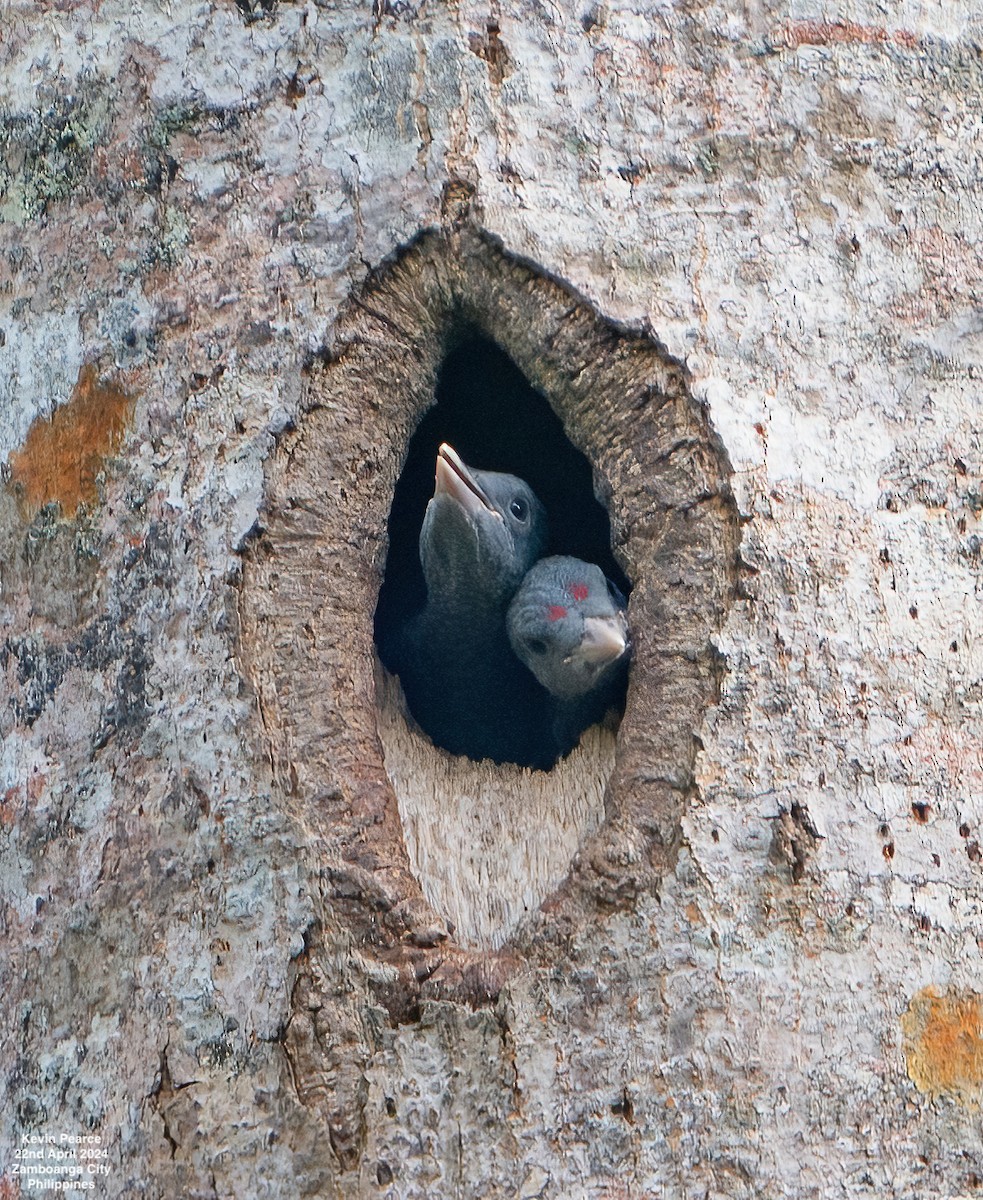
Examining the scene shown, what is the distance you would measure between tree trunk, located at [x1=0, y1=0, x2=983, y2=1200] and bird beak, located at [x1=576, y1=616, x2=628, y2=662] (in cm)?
54

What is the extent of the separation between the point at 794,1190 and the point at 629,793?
724 millimetres

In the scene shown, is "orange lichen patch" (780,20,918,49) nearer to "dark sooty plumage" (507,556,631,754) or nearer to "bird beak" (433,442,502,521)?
"bird beak" (433,442,502,521)

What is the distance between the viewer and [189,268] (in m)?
2.71

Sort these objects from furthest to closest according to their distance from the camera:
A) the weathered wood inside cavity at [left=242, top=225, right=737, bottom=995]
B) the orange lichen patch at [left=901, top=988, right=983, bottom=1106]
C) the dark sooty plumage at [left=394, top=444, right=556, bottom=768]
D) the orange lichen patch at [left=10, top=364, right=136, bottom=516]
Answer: the dark sooty plumage at [left=394, top=444, right=556, bottom=768] → the orange lichen patch at [left=10, top=364, right=136, bottom=516] → the weathered wood inside cavity at [left=242, top=225, right=737, bottom=995] → the orange lichen patch at [left=901, top=988, right=983, bottom=1106]

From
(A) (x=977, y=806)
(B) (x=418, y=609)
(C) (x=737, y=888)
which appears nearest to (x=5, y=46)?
(B) (x=418, y=609)

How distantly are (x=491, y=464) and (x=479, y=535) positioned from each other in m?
0.65

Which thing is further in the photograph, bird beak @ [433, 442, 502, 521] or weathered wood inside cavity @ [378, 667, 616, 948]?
bird beak @ [433, 442, 502, 521]

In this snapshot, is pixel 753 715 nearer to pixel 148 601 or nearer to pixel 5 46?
pixel 148 601

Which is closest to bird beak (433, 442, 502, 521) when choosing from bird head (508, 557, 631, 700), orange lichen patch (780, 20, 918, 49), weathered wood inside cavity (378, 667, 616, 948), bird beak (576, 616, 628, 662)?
bird head (508, 557, 631, 700)

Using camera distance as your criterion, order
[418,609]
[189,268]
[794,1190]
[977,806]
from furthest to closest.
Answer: [418,609] → [189,268] → [977,806] → [794,1190]

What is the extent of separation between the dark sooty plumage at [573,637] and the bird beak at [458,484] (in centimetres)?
28

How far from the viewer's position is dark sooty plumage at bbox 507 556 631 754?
136 inches

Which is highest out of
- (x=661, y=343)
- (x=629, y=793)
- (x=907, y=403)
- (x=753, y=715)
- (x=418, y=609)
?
(x=907, y=403)

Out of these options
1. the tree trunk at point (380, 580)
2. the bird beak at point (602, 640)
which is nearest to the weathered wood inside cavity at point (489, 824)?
the tree trunk at point (380, 580)
